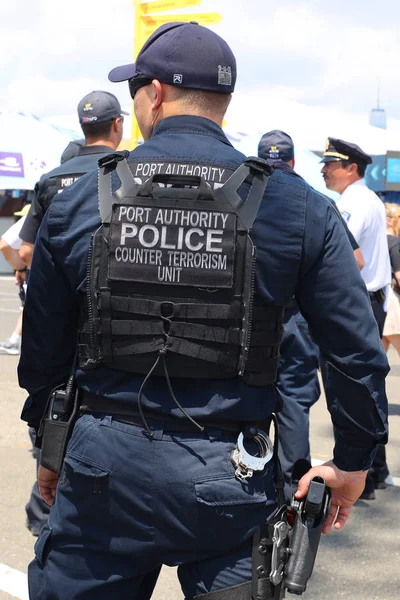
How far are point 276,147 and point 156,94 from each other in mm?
2800

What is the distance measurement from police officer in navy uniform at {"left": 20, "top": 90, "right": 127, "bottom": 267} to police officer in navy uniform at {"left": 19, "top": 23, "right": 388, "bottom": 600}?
2049 mm

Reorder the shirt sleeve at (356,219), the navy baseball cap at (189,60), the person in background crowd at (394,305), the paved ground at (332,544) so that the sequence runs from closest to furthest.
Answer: the navy baseball cap at (189,60) < the paved ground at (332,544) < the shirt sleeve at (356,219) < the person in background crowd at (394,305)

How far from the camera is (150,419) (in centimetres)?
213

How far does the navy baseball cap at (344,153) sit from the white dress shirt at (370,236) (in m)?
0.33

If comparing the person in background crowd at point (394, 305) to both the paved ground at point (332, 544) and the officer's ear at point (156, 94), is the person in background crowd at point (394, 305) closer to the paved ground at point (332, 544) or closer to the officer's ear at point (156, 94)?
the paved ground at point (332, 544)

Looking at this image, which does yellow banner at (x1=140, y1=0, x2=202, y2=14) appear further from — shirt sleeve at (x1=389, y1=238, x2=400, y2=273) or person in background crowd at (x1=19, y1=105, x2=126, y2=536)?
person in background crowd at (x1=19, y1=105, x2=126, y2=536)

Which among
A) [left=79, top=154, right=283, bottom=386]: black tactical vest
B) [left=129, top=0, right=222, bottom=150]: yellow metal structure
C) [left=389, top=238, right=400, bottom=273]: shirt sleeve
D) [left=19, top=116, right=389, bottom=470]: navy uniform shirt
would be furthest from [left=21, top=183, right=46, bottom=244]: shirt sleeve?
[left=129, top=0, right=222, bottom=150]: yellow metal structure

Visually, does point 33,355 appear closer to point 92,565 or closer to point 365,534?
point 92,565

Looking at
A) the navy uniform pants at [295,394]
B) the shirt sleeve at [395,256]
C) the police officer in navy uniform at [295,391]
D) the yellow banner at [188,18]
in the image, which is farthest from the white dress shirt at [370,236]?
the yellow banner at [188,18]

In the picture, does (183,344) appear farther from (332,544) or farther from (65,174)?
(332,544)

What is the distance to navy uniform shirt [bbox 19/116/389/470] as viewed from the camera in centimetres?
216

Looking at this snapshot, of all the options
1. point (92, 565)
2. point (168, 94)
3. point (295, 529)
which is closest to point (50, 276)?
point (168, 94)

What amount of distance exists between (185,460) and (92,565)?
1.08ft

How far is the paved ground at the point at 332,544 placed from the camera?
4062mm
